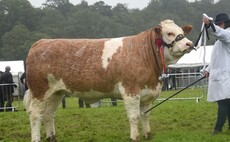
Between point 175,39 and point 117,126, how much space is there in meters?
3.37

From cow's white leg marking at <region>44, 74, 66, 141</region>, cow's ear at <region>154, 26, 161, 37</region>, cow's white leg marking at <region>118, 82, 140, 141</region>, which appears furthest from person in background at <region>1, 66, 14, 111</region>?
cow's ear at <region>154, 26, 161, 37</region>

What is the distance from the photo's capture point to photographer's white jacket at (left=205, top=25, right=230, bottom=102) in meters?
8.22

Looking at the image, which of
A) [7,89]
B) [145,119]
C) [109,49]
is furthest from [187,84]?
[109,49]

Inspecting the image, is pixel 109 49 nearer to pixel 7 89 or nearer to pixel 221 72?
pixel 221 72

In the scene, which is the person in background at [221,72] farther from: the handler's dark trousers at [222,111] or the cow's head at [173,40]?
the cow's head at [173,40]

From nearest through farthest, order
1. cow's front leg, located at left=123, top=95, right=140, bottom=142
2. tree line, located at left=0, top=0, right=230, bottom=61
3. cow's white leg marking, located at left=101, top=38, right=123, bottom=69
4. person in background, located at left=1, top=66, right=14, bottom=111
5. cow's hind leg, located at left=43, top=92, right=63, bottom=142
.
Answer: cow's front leg, located at left=123, top=95, right=140, bottom=142 → cow's white leg marking, located at left=101, top=38, right=123, bottom=69 → cow's hind leg, located at left=43, top=92, right=63, bottom=142 → person in background, located at left=1, top=66, right=14, bottom=111 → tree line, located at left=0, top=0, right=230, bottom=61

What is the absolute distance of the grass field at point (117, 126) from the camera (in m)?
8.44

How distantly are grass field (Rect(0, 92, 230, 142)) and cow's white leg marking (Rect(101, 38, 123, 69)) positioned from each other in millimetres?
1692

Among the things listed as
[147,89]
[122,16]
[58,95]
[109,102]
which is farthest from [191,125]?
[122,16]

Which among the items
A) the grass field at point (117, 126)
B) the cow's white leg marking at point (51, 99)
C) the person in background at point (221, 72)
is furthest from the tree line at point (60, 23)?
the cow's white leg marking at point (51, 99)

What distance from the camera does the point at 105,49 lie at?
7859mm

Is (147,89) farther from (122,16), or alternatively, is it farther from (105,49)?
(122,16)

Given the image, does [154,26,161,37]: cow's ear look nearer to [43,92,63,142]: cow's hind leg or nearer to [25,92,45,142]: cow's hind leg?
[43,92,63,142]: cow's hind leg

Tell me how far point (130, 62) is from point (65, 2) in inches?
4871
